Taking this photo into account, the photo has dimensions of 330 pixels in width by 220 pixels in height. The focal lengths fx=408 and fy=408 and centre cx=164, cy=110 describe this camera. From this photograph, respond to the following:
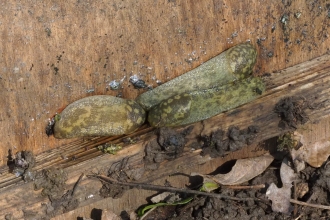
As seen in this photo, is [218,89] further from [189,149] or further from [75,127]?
[75,127]

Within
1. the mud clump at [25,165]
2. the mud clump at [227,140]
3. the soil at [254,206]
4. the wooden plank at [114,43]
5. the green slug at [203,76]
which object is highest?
the wooden plank at [114,43]

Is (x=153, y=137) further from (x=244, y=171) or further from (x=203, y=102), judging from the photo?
(x=244, y=171)

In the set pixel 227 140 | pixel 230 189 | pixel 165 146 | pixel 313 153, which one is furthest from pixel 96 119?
pixel 313 153

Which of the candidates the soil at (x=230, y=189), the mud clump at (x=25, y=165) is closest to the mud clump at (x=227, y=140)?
the soil at (x=230, y=189)

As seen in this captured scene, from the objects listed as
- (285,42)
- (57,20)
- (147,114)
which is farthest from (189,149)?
(57,20)

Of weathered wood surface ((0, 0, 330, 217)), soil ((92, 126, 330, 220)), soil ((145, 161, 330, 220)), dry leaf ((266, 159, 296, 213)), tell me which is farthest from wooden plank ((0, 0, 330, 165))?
soil ((145, 161, 330, 220))

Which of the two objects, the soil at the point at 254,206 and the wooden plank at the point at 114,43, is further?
the soil at the point at 254,206

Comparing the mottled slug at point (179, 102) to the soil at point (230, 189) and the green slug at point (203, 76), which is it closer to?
the green slug at point (203, 76)
